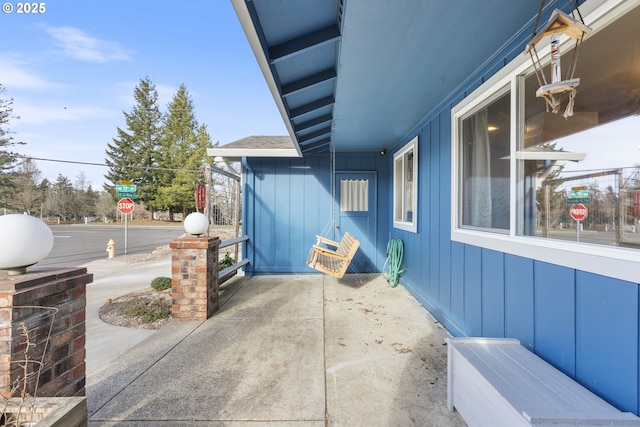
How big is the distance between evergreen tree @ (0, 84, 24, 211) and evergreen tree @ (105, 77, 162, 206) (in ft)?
26.8

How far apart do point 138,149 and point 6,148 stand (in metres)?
9.67

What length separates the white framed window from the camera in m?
3.95

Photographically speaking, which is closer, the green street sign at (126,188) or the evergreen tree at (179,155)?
the green street sign at (126,188)

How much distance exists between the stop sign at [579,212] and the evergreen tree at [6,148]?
28810 millimetres

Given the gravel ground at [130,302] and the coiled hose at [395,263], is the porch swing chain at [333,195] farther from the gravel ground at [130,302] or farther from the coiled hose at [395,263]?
the gravel ground at [130,302]

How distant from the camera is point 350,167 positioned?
550cm

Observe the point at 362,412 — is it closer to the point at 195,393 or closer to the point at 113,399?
the point at 195,393

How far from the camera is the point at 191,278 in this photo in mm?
3096

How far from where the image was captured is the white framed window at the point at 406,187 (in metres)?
3.95

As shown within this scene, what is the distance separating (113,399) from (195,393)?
1.73ft

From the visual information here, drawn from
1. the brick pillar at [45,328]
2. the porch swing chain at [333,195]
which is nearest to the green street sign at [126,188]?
the porch swing chain at [333,195]

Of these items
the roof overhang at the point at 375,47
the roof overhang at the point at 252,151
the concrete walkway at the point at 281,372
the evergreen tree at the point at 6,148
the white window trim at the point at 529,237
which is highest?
the evergreen tree at the point at 6,148

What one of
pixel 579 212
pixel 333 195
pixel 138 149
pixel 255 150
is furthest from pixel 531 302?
pixel 138 149

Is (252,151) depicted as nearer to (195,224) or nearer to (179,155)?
(195,224)
